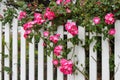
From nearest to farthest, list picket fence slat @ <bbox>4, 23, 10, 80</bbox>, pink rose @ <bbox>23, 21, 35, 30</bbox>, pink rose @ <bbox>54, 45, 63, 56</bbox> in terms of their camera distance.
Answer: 1. pink rose @ <bbox>54, 45, 63, 56</bbox>
2. pink rose @ <bbox>23, 21, 35, 30</bbox>
3. picket fence slat @ <bbox>4, 23, 10, 80</bbox>

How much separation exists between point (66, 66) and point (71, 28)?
41 cm

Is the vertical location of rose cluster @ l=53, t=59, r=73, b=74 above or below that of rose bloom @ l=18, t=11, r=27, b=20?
below

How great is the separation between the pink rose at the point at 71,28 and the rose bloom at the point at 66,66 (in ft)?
1.04

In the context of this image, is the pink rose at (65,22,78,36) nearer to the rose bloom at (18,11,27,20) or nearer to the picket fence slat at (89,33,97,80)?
the picket fence slat at (89,33,97,80)

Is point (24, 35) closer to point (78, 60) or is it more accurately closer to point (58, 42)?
point (58, 42)

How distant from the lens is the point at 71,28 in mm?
3682

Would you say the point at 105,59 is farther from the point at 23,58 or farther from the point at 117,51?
the point at 23,58

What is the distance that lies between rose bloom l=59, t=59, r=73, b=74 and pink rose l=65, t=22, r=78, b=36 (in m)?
0.32

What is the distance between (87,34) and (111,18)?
0.39m

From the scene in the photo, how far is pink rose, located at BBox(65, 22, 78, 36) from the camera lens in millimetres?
3678

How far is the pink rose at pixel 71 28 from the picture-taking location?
3.68m

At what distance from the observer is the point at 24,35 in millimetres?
3902

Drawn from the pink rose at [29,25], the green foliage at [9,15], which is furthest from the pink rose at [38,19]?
the green foliage at [9,15]

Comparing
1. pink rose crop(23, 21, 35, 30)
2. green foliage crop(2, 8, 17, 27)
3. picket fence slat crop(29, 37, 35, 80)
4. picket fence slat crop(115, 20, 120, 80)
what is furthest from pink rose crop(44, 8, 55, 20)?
picket fence slat crop(115, 20, 120, 80)
